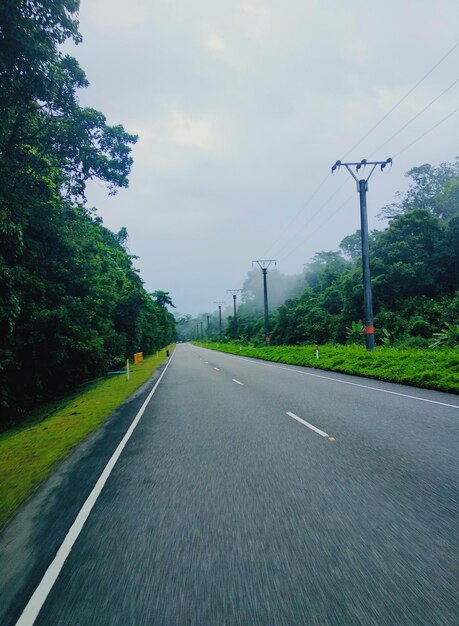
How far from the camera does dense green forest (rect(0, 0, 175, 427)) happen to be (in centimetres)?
1070

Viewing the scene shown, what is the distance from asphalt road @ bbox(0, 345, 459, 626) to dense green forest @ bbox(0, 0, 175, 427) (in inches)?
336

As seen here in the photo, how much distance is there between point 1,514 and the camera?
388 centimetres

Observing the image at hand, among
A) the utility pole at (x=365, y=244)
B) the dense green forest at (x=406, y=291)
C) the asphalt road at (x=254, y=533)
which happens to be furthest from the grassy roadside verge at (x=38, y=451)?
the dense green forest at (x=406, y=291)

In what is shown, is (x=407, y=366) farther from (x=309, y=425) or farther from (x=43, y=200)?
(x=43, y=200)

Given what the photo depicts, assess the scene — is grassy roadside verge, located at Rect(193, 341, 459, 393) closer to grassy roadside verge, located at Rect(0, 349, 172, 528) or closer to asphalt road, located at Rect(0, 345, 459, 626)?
asphalt road, located at Rect(0, 345, 459, 626)

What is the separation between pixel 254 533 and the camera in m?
3.08

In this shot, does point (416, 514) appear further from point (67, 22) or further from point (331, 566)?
point (67, 22)

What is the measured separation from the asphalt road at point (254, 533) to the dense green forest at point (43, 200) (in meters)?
8.54

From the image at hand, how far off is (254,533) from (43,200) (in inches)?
623

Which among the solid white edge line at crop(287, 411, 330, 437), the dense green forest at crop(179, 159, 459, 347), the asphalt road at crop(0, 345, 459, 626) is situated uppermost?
the dense green forest at crop(179, 159, 459, 347)

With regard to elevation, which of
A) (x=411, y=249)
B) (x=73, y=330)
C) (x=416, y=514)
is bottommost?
(x=416, y=514)

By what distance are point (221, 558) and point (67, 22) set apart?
1499 cm

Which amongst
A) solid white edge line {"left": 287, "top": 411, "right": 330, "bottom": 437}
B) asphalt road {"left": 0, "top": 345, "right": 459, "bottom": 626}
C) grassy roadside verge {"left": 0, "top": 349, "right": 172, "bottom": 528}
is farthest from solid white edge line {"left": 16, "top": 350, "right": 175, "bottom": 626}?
solid white edge line {"left": 287, "top": 411, "right": 330, "bottom": 437}

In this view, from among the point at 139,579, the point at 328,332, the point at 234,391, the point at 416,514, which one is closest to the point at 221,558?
the point at 139,579
